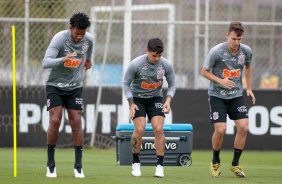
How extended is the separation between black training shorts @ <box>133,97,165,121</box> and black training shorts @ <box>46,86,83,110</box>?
31.7 inches

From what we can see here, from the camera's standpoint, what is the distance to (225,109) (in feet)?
36.2

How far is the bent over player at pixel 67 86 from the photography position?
10305 millimetres

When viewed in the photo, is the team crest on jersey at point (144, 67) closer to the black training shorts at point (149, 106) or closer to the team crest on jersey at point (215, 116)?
the black training shorts at point (149, 106)

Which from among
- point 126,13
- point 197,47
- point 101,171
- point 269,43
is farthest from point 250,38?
point 101,171

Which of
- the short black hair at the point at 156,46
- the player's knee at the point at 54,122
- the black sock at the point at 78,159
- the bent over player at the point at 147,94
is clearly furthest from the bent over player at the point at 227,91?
the player's knee at the point at 54,122

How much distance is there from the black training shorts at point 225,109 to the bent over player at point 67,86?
173cm

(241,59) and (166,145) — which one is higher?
(241,59)

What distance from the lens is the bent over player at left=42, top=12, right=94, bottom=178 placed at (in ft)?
33.8

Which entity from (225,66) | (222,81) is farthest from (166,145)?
(222,81)

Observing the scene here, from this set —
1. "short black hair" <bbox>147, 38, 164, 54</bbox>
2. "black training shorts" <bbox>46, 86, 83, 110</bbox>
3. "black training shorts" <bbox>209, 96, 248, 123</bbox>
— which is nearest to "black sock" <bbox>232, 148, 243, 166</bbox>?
"black training shorts" <bbox>209, 96, 248, 123</bbox>

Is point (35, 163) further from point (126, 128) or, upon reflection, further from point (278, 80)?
point (278, 80)

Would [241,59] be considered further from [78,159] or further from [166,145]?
[78,159]

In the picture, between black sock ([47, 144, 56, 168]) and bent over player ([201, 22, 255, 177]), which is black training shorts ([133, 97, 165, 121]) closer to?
bent over player ([201, 22, 255, 177])

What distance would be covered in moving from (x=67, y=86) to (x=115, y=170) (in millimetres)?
1811
